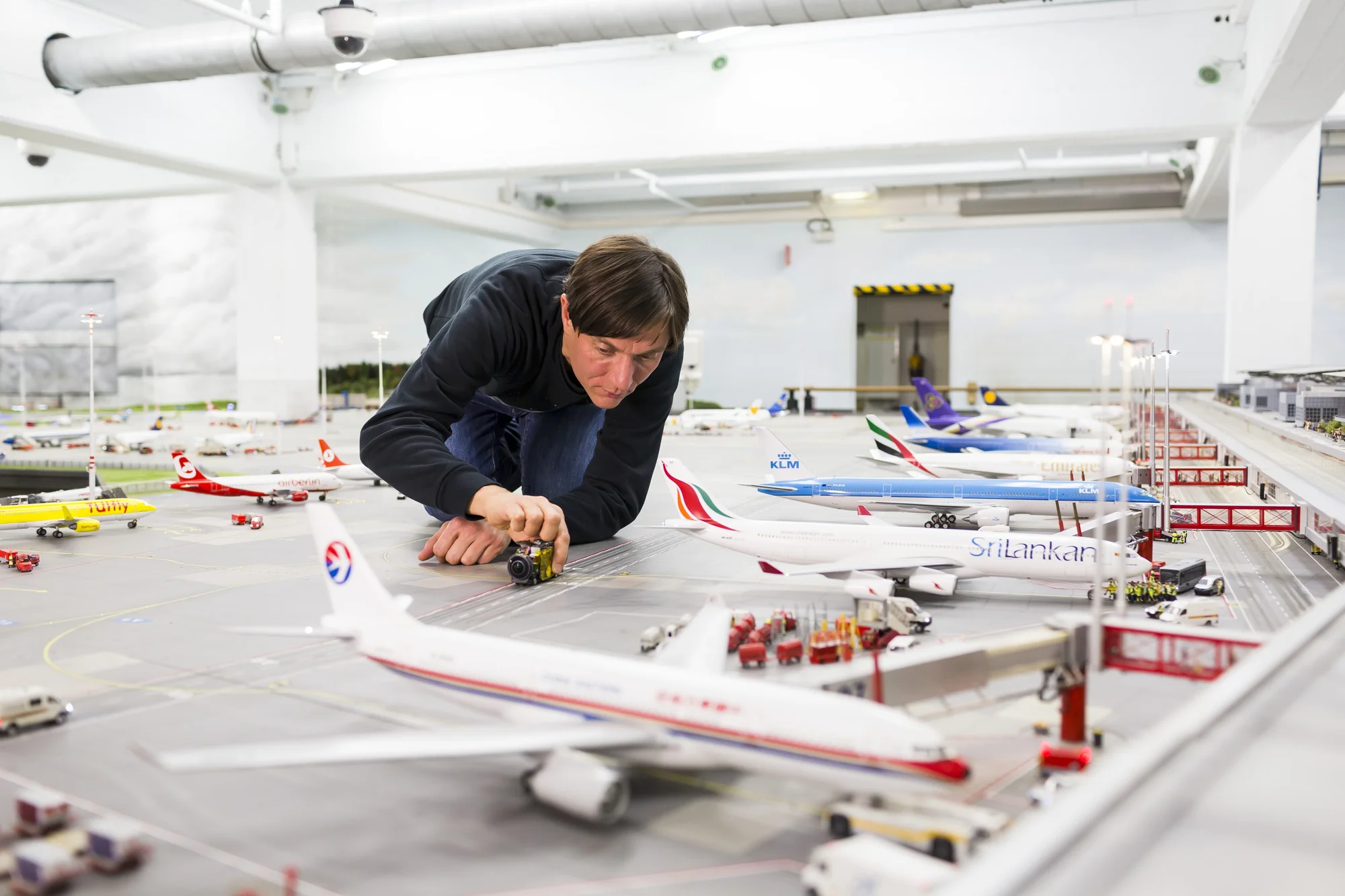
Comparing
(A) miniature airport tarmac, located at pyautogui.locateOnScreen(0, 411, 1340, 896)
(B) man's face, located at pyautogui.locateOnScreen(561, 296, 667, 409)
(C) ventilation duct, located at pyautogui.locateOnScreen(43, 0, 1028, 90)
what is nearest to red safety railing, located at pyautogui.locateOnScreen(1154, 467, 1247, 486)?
(A) miniature airport tarmac, located at pyautogui.locateOnScreen(0, 411, 1340, 896)

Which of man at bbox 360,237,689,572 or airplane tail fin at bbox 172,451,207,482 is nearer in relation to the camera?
man at bbox 360,237,689,572

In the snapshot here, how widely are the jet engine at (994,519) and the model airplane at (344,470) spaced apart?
14927mm

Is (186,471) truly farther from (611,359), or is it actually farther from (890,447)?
(611,359)

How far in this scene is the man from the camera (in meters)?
9.12

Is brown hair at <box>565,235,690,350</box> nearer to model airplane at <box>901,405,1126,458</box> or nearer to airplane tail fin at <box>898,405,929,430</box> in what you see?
model airplane at <box>901,405,1126,458</box>

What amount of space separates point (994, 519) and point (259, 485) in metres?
15.0

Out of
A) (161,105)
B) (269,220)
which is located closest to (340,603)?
(161,105)

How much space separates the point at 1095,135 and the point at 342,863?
38.0m

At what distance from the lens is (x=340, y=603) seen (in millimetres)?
7672

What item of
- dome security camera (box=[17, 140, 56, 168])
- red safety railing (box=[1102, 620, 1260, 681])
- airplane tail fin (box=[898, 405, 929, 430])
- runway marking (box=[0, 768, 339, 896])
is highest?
dome security camera (box=[17, 140, 56, 168])

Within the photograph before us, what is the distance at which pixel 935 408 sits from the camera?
40500mm

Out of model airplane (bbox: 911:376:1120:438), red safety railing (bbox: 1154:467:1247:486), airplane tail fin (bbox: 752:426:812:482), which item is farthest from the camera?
model airplane (bbox: 911:376:1120:438)

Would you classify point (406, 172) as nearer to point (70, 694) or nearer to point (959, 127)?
point (959, 127)

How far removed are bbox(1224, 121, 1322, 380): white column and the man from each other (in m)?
28.9
